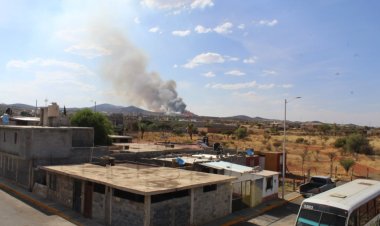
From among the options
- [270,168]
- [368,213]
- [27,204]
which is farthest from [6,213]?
[270,168]

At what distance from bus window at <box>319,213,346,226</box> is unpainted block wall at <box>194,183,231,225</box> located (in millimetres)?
6984

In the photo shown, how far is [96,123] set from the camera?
4947 centimetres

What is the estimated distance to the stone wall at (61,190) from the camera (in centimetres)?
2383

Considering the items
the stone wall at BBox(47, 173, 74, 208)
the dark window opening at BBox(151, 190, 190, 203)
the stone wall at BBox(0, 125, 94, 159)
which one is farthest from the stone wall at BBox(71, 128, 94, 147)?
the dark window opening at BBox(151, 190, 190, 203)

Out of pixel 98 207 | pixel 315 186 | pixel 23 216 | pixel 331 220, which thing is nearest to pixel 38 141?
pixel 23 216

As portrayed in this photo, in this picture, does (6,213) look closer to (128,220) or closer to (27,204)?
(27,204)

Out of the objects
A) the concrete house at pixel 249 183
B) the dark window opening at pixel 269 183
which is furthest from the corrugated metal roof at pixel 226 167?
the dark window opening at pixel 269 183

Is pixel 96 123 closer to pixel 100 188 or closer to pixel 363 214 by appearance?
pixel 100 188

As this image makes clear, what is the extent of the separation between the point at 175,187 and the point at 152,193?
1.81 metres

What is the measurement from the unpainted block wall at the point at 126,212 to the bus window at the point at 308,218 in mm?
7462

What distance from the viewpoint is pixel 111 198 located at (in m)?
20.1

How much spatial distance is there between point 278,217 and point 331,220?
26.4 feet

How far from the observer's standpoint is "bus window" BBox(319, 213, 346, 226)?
53.7 ft

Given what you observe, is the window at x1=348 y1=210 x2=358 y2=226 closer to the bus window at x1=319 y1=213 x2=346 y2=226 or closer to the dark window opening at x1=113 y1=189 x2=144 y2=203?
the bus window at x1=319 y1=213 x2=346 y2=226
